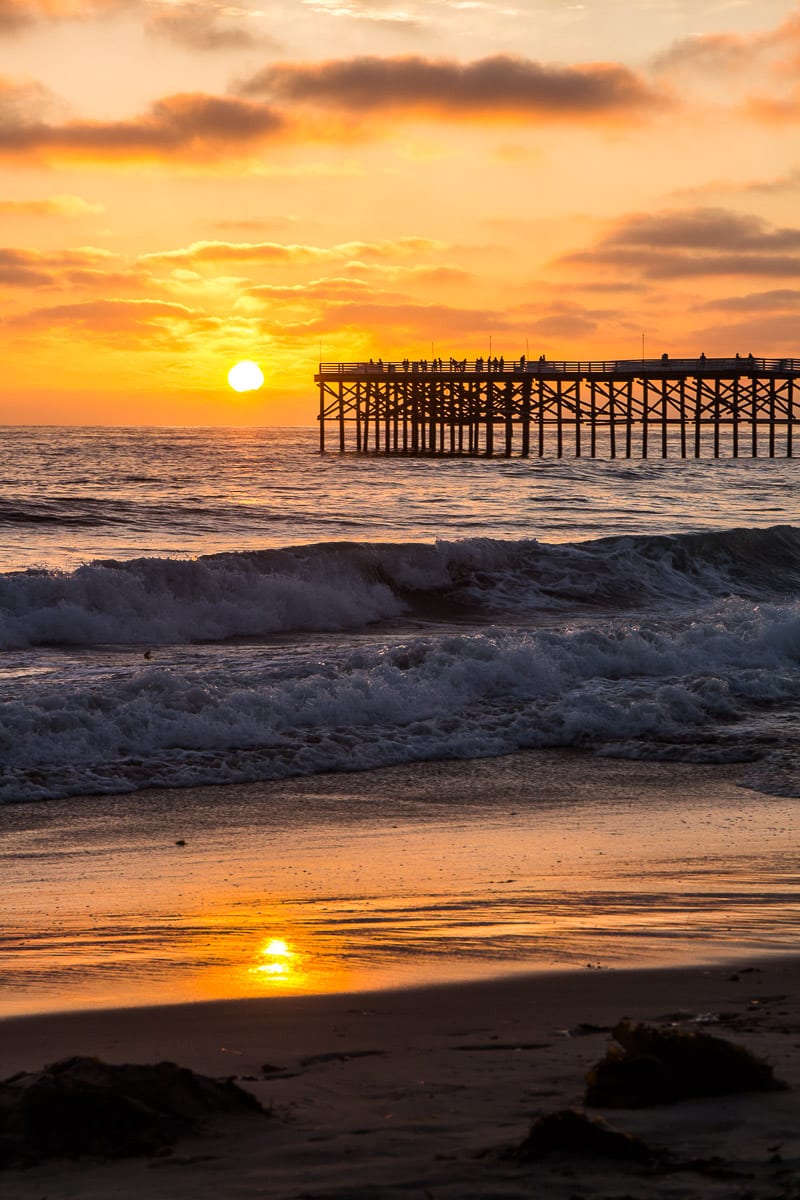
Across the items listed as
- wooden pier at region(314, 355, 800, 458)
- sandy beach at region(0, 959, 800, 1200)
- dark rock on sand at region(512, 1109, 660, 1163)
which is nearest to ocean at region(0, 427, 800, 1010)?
sandy beach at region(0, 959, 800, 1200)

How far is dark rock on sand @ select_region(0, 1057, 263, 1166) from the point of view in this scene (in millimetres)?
3279

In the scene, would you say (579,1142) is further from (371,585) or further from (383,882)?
(371,585)

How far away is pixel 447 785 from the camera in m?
9.86

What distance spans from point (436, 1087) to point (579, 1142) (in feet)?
2.02

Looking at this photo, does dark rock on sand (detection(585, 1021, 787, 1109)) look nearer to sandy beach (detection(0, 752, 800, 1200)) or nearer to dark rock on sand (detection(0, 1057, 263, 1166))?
sandy beach (detection(0, 752, 800, 1200))

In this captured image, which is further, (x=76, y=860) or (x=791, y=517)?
(x=791, y=517)

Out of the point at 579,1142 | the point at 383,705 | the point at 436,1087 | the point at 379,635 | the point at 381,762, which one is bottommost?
the point at 379,635

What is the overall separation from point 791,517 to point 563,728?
1139 inches

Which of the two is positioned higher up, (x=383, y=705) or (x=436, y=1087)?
(x=436, y=1087)

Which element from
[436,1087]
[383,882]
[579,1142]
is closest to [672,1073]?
[579,1142]

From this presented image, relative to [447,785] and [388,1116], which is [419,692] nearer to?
[447,785]

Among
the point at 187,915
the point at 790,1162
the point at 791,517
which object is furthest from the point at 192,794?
the point at 791,517

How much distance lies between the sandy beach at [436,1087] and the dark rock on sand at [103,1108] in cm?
7

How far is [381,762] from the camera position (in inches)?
422
